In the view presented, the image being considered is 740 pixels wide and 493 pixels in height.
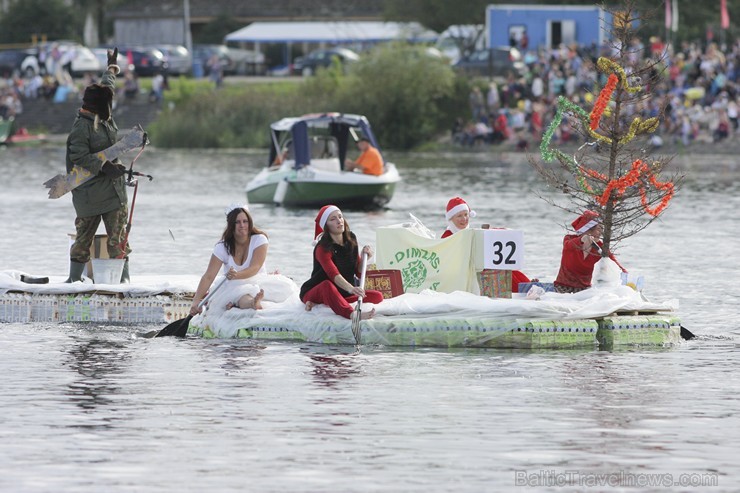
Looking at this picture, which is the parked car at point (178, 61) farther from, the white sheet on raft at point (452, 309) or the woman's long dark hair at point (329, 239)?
the woman's long dark hair at point (329, 239)

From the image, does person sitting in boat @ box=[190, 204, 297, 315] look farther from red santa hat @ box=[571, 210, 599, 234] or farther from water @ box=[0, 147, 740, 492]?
red santa hat @ box=[571, 210, 599, 234]

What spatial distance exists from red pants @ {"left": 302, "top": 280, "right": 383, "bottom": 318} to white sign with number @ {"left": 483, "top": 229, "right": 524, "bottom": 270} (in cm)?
125

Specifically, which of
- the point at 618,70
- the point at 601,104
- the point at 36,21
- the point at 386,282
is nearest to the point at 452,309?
the point at 386,282

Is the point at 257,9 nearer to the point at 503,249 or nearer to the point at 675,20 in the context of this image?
the point at 675,20

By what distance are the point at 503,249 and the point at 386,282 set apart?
3.83 feet

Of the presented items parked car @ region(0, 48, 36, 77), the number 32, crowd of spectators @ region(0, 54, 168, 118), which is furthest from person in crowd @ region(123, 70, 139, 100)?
the number 32

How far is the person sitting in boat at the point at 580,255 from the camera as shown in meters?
17.3

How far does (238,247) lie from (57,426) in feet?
14.6

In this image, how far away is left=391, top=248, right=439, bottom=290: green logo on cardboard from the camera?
1748cm

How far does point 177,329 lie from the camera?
17.2 meters

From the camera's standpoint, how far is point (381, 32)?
87.6 metres

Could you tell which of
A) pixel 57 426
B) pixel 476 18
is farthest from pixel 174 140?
pixel 57 426

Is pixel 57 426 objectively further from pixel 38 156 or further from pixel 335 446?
pixel 38 156

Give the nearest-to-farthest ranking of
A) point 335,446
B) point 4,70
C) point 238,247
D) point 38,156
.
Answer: point 335,446
point 238,247
point 38,156
point 4,70
